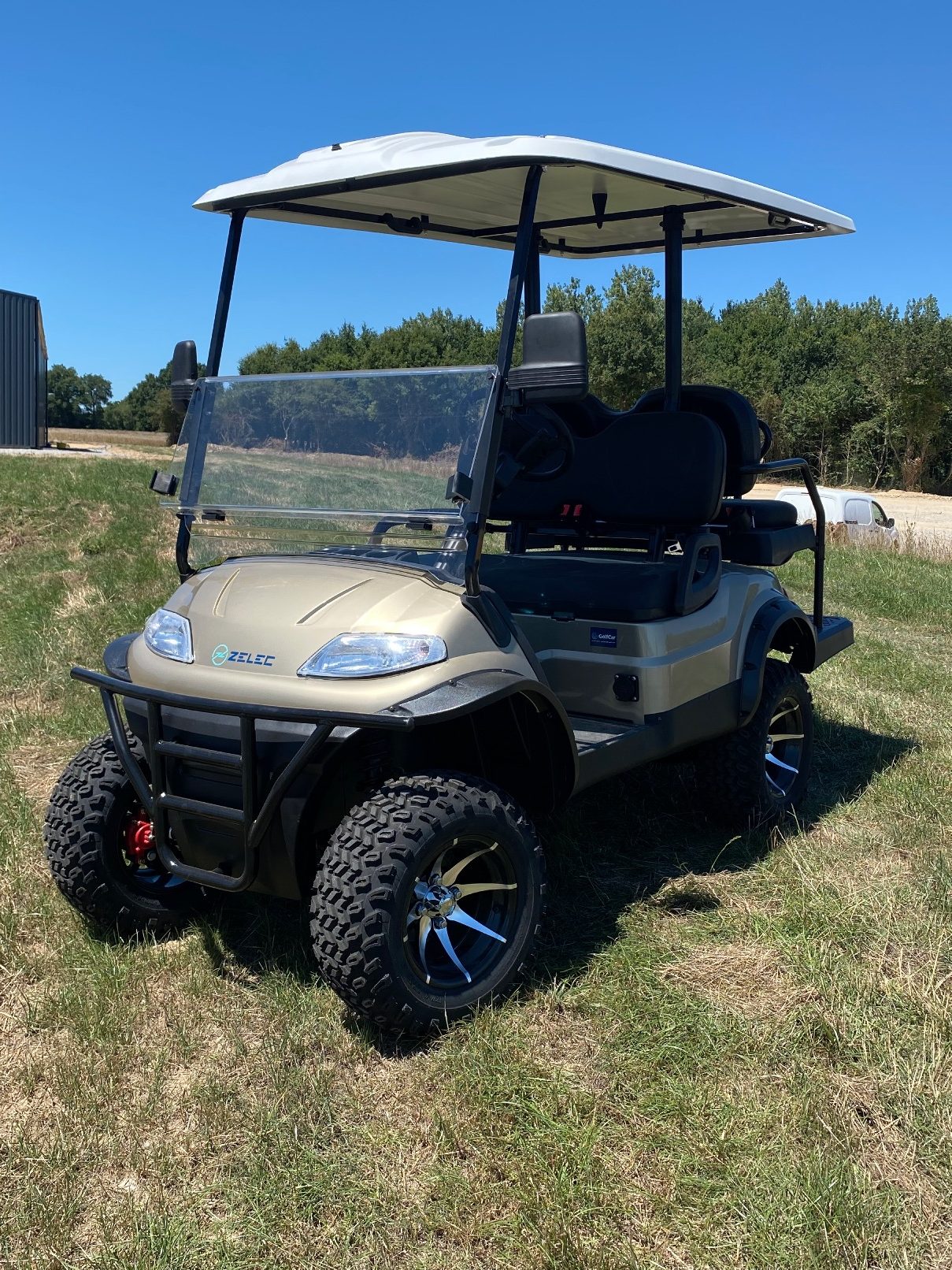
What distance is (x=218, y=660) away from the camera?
2793 millimetres

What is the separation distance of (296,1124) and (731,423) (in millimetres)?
2880

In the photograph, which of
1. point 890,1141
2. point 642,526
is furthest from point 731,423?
point 890,1141

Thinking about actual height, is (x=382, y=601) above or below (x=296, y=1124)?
above

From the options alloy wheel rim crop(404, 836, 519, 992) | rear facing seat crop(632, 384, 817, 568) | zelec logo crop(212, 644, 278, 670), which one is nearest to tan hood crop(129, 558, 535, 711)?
zelec logo crop(212, 644, 278, 670)

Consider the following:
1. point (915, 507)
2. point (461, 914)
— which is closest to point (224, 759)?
point (461, 914)

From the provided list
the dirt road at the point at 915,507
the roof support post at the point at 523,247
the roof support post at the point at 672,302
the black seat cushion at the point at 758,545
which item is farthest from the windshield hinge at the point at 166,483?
the dirt road at the point at 915,507

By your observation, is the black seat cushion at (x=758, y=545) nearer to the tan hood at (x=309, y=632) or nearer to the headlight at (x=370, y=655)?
the tan hood at (x=309, y=632)

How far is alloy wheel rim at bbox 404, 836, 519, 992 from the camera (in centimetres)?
271

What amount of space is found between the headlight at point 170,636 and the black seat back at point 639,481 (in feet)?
3.97

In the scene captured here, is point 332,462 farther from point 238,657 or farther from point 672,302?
point 672,302

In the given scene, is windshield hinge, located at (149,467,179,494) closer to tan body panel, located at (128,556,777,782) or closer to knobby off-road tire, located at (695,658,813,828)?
tan body panel, located at (128,556,777,782)

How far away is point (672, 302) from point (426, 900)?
8.59ft

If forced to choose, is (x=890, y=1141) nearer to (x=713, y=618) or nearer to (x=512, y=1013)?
(x=512, y=1013)

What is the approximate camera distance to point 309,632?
2.72 meters
